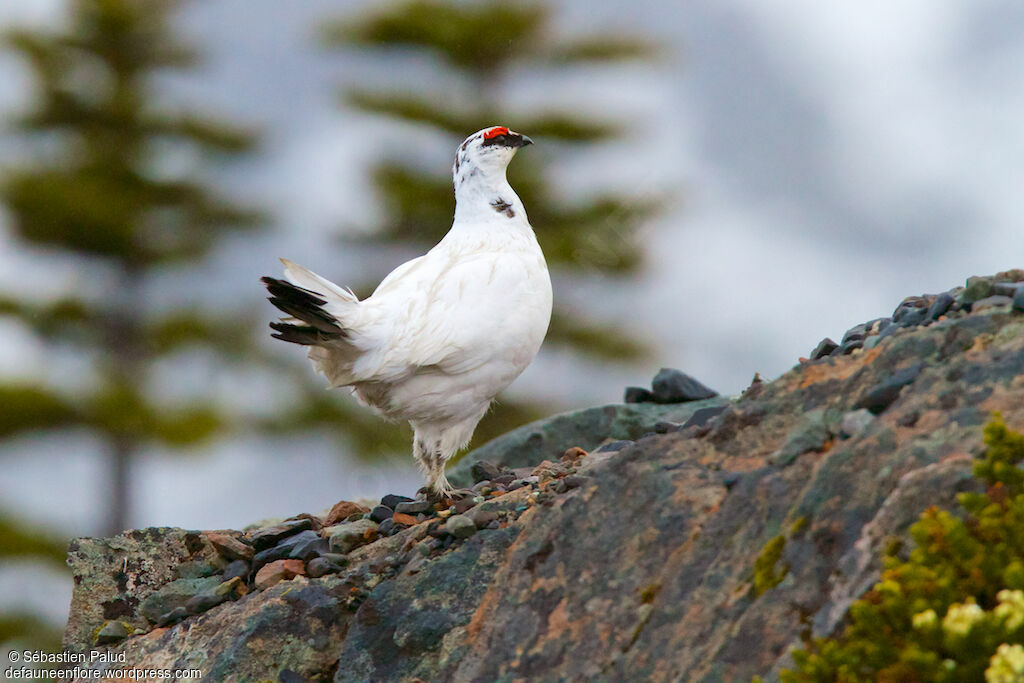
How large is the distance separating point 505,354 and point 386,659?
1707 mm

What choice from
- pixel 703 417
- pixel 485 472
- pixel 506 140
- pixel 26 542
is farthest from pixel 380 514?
pixel 26 542

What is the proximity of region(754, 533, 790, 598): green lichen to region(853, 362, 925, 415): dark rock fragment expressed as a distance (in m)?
0.68

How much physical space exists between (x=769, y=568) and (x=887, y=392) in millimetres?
850

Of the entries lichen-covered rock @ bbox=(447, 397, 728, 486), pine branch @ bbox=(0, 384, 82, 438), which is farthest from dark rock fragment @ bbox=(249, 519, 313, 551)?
pine branch @ bbox=(0, 384, 82, 438)

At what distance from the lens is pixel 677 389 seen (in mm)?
7672

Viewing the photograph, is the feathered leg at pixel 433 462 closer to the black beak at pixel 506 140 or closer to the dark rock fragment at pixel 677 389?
the black beak at pixel 506 140

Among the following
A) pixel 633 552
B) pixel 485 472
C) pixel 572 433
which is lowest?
pixel 633 552

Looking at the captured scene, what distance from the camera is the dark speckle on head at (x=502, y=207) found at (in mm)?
6074

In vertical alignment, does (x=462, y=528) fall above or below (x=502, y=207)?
below

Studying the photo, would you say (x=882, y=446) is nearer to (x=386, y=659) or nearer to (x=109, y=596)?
(x=386, y=659)

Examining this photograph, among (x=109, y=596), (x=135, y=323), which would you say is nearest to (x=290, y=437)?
(x=135, y=323)

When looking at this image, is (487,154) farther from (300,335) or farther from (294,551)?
(294,551)

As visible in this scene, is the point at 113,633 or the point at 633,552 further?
the point at 113,633

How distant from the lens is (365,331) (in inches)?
210
